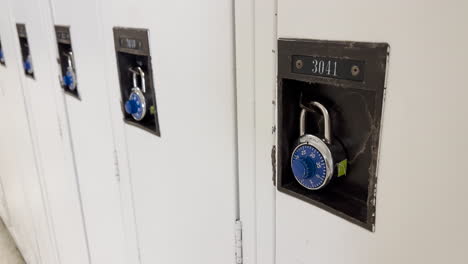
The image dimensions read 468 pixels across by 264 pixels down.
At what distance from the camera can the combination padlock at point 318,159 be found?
682 millimetres

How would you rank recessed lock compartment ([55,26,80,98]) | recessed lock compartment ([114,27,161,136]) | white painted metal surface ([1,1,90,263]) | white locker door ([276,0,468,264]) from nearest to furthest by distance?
white locker door ([276,0,468,264]) < recessed lock compartment ([114,27,161,136]) < recessed lock compartment ([55,26,80,98]) < white painted metal surface ([1,1,90,263])

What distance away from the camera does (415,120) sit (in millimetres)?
526

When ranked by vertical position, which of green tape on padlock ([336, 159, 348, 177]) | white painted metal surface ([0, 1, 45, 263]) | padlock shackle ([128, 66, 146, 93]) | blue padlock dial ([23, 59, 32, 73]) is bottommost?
white painted metal surface ([0, 1, 45, 263])

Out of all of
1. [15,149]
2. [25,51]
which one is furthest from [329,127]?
[15,149]

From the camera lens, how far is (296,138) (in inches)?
29.6

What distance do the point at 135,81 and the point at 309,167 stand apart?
0.71 meters

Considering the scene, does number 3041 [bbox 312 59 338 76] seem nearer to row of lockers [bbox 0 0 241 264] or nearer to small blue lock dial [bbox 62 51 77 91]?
row of lockers [bbox 0 0 241 264]

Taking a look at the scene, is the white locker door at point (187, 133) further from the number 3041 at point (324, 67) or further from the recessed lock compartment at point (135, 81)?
the number 3041 at point (324, 67)

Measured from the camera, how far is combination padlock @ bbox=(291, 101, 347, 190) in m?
0.68

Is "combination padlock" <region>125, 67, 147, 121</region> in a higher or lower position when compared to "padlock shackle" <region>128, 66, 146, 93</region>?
lower

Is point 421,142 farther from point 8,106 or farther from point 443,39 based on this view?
point 8,106

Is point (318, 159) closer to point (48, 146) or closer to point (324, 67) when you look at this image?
point (324, 67)

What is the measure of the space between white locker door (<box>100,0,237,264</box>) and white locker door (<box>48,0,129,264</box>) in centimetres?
15

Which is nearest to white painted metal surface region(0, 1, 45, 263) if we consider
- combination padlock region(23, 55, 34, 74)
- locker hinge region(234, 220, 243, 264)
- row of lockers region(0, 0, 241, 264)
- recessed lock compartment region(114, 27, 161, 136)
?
row of lockers region(0, 0, 241, 264)
